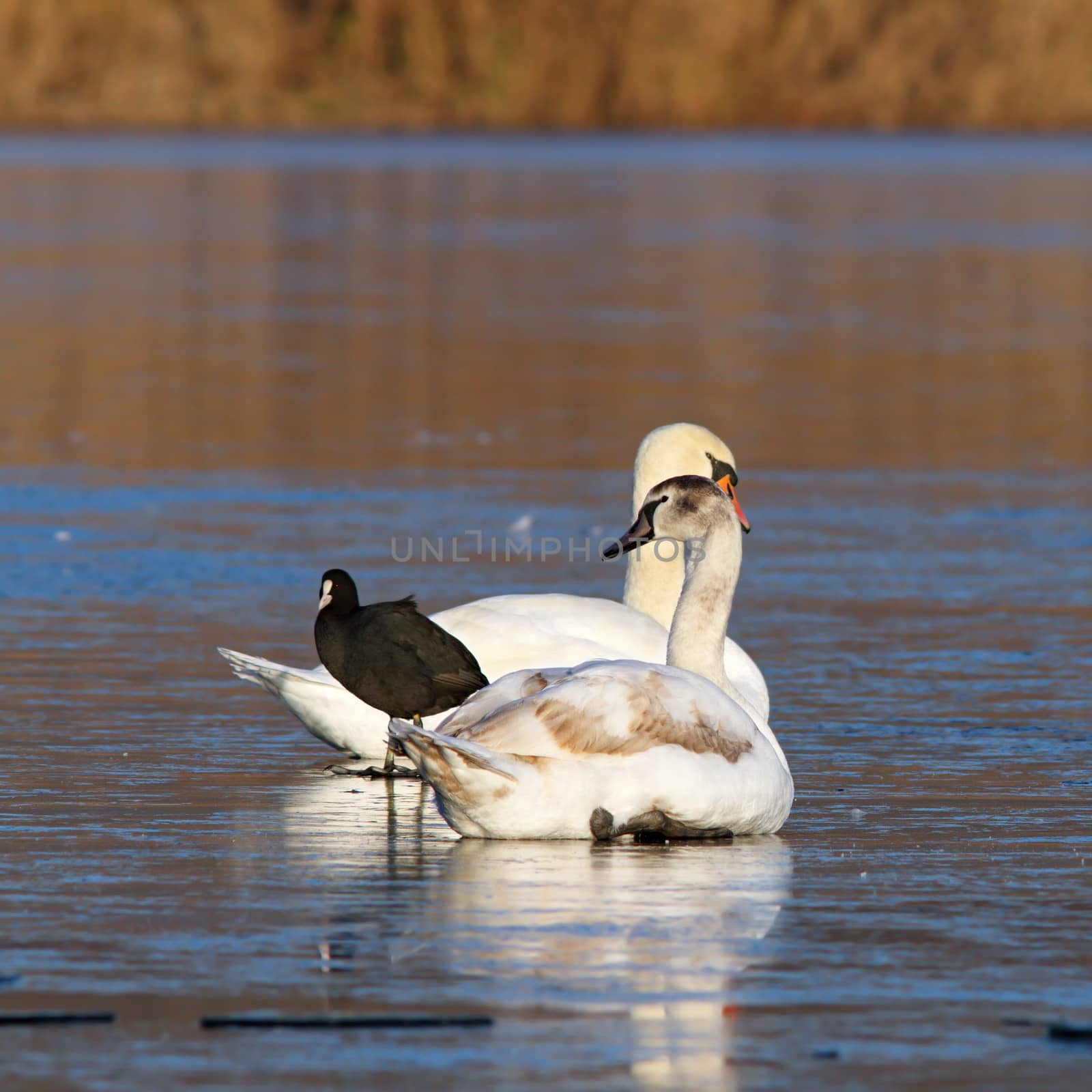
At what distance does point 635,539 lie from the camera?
7.91m

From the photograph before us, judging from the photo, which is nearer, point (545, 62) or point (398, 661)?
point (398, 661)

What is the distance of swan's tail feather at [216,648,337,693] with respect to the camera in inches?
325

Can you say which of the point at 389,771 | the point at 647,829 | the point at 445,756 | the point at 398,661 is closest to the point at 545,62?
the point at 389,771

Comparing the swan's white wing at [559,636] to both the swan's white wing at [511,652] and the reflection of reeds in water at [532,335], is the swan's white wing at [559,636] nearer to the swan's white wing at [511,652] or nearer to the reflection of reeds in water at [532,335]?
the swan's white wing at [511,652]

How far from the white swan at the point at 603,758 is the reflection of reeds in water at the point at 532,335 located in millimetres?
9232

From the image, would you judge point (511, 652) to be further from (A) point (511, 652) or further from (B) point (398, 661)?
(B) point (398, 661)

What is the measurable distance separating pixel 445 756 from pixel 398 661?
105cm

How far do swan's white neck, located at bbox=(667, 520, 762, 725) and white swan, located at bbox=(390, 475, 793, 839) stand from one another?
34 centimetres

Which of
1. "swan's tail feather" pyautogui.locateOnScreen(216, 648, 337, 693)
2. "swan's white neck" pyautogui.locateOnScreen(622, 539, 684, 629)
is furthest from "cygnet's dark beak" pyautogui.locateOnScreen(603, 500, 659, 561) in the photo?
"swan's white neck" pyautogui.locateOnScreen(622, 539, 684, 629)

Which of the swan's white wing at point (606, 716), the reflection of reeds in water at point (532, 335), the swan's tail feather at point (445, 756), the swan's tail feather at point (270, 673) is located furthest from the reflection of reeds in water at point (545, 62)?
the swan's tail feather at point (445, 756)

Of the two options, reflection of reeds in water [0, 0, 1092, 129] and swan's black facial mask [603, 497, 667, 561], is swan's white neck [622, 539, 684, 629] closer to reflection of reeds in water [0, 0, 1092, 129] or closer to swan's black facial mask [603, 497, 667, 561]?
swan's black facial mask [603, 497, 667, 561]

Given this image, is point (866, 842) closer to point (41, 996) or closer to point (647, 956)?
point (647, 956)

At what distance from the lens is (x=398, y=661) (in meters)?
7.88

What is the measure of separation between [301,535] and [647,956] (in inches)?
300
